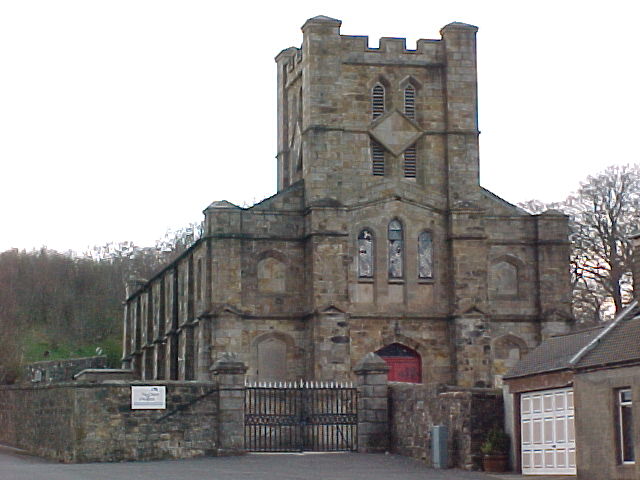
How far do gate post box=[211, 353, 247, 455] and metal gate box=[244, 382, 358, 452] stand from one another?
518 mm

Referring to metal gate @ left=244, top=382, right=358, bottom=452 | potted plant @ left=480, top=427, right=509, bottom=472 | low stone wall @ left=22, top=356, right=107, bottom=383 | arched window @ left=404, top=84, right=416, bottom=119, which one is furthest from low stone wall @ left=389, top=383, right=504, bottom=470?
low stone wall @ left=22, top=356, right=107, bottom=383

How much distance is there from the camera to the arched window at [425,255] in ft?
156

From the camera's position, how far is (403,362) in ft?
154

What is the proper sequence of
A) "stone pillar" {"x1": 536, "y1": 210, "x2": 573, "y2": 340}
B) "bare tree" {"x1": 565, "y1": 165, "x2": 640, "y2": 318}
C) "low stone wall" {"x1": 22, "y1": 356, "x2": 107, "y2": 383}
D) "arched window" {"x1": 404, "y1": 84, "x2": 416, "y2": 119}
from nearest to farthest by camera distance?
"stone pillar" {"x1": 536, "y1": 210, "x2": 573, "y2": 340} → "arched window" {"x1": 404, "y1": 84, "x2": 416, "y2": 119} → "bare tree" {"x1": 565, "y1": 165, "x2": 640, "y2": 318} → "low stone wall" {"x1": 22, "y1": 356, "x2": 107, "y2": 383}

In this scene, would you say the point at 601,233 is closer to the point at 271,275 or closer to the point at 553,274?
the point at 553,274

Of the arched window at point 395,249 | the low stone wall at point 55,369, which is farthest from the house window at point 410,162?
the low stone wall at point 55,369

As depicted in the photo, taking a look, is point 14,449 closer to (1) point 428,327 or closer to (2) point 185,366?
(2) point 185,366

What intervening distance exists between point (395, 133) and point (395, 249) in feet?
15.4

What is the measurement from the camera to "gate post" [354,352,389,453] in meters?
33.9

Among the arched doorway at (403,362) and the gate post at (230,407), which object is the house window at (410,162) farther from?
the gate post at (230,407)

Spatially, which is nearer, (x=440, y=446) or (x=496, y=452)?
(x=496, y=452)

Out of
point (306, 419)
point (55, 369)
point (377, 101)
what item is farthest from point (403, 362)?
point (55, 369)

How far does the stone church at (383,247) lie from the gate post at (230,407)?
11.3 m

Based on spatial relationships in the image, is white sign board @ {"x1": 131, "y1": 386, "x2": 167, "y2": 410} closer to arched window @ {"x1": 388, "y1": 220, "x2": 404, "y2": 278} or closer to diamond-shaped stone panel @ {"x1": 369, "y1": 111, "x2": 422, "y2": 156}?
arched window @ {"x1": 388, "y1": 220, "x2": 404, "y2": 278}
